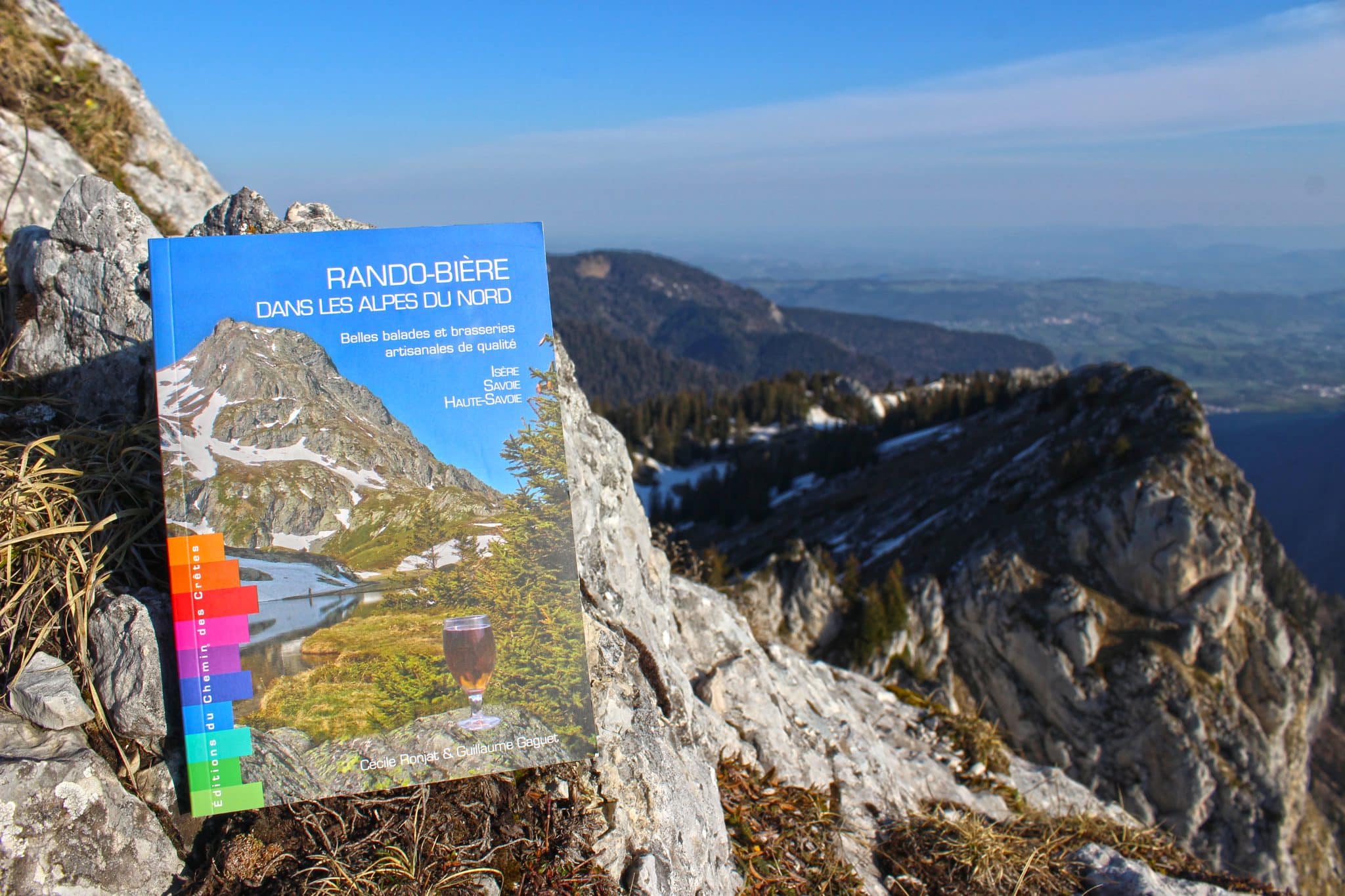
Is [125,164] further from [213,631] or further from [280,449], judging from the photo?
[213,631]

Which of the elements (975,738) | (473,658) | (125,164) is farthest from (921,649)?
(473,658)

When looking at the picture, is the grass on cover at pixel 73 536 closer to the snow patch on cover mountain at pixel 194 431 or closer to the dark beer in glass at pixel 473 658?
the snow patch on cover mountain at pixel 194 431

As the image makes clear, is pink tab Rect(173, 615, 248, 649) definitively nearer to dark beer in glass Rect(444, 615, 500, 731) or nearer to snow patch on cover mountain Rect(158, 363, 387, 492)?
snow patch on cover mountain Rect(158, 363, 387, 492)

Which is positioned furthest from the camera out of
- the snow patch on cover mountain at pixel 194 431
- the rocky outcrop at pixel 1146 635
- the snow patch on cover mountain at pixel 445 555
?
the rocky outcrop at pixel 1146 635

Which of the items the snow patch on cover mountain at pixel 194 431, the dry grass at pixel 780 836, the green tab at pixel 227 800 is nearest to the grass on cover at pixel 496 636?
the green tab at pixel 227 800

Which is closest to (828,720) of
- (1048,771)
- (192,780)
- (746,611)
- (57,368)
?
(746,611)

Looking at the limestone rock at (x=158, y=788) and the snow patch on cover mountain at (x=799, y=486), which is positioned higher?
the limestone rock at (x=158, y=788)
